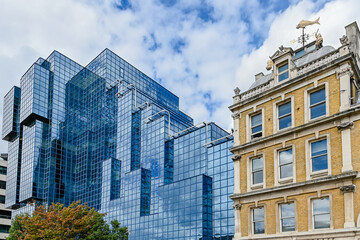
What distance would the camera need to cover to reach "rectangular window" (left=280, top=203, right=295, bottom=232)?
23.2 meters

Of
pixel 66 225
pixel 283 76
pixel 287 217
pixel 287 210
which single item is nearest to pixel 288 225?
pixel 287 217

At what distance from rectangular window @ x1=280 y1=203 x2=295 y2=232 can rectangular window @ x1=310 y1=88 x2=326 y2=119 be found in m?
5.77

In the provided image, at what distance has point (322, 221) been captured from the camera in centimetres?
2172

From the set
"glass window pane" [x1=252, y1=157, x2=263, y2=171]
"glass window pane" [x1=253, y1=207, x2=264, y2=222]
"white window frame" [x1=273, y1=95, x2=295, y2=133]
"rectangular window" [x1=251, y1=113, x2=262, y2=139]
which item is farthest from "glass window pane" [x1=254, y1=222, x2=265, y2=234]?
"white window frame" [x1=273, y1=95, x2=295, y2=133]

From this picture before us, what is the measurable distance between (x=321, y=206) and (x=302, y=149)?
358cm

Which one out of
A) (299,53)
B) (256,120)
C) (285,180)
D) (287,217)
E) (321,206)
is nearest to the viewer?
(321,206)

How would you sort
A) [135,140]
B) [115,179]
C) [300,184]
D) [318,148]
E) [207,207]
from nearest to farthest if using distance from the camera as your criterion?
[300,184] < [318,148] < [207,207] < [135,140] < [115,179]

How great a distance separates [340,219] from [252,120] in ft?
31.2

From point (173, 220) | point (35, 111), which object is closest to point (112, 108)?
point (35, 111)

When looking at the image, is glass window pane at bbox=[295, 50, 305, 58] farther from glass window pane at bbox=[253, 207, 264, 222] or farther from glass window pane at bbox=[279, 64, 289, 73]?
glass window pane at bbox=[253, 207, 264, 222]

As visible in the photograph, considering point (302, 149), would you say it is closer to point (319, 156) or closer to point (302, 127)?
point (319, 156)

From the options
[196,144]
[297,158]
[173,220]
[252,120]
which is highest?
[196,144]

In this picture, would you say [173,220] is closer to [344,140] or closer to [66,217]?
[66,217]

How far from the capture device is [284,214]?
2373 centimetres
